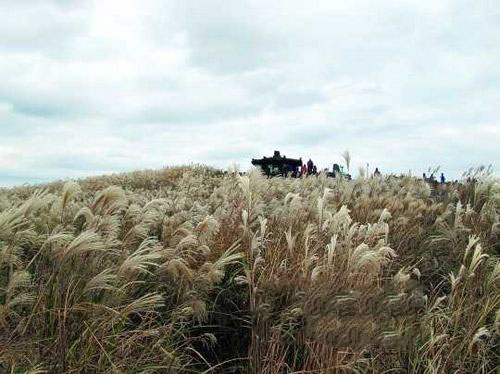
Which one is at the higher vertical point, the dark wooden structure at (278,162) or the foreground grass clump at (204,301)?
the dark wooden structure at (278,162)

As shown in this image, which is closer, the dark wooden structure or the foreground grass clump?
the foreground grass clump

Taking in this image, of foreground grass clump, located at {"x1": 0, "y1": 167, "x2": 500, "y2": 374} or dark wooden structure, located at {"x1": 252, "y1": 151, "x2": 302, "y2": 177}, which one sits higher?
dark wooden structure, located at {"x1": 252, "y1": 151, "x2": 302, "y2": 177}

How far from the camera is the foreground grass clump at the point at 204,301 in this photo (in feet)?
10.8

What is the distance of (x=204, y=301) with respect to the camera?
13.6ft

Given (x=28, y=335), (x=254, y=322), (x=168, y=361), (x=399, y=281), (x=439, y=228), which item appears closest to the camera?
(x=28, y=335)

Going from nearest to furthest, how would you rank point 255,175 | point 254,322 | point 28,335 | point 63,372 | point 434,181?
1. point 63,372
2. point 28,335
3. point 254,322
4. point 255,175
5. point 434,181

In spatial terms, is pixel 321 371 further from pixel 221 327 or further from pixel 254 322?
pixel 221 327

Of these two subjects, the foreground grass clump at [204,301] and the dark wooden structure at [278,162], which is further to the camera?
the dark wooden structure at [278,162]

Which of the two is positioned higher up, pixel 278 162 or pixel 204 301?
pixel 278 162

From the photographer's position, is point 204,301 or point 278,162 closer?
point 204,301

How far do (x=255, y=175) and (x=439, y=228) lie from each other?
3.44 m

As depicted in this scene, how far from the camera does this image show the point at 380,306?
4617 mm

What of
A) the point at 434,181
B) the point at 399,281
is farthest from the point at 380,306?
the point at 434,181

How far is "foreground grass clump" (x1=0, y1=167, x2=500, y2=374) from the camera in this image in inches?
129
